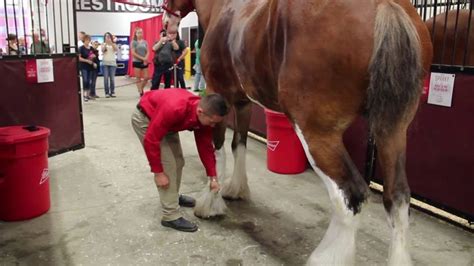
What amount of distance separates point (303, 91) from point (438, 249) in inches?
59.5

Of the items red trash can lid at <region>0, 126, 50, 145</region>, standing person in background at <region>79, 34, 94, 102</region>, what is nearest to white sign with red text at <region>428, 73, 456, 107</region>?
red trash can lid at <region>0, 126, 50, 145</region>

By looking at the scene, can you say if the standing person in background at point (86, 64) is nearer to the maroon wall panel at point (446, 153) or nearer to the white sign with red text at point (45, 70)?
the white sign with red text at point (45, 70)

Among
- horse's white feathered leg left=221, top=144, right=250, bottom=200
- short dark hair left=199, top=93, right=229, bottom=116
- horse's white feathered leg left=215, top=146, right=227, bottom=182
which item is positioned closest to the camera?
short dark hair left=199, top=93, right=229, bottom=116

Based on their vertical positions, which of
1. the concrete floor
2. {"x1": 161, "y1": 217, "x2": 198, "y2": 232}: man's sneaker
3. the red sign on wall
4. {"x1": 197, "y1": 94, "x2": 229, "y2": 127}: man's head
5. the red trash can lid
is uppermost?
the red sign on wall

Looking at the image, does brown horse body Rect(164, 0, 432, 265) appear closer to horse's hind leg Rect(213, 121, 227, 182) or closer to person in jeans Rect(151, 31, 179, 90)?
horse's hind leg Rect(213, 121, 227, 182)

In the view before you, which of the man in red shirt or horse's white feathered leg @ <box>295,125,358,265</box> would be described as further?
the man in red shirt

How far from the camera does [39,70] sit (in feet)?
12.8

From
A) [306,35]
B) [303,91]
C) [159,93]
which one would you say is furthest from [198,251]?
[306,35]

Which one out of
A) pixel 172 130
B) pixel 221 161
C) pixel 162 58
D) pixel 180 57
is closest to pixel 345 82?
pixel 172 130

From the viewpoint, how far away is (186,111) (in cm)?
249

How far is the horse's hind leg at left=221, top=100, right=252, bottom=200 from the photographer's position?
3.37 m

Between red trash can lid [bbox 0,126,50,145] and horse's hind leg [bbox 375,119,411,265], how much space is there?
2244mm

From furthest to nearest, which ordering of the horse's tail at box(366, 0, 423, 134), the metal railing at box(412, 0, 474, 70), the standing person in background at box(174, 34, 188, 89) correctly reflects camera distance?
the standing person in background at box(174, 34, 188, 89), the metal railing at box(412, 0, 474, 70), the horse's tail at box(366, 0, 423, 134)

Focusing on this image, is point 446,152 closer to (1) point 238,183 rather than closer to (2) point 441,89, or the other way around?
(2) point 441,89
